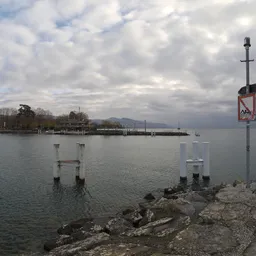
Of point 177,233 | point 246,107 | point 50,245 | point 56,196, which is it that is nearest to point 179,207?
point 177,233

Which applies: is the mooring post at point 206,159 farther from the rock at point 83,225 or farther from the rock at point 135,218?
the rock at point 83,225

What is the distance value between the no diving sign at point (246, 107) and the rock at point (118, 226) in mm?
5692

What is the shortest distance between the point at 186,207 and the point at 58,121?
150576mm

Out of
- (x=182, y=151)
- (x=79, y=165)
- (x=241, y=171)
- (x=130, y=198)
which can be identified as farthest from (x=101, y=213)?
(x=241, y=171)

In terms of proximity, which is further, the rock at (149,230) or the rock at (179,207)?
the rock at (179,207)

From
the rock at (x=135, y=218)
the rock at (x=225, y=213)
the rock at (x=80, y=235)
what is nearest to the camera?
the rock at (x=225, y=213)

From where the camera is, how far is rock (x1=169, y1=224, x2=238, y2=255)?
17.5ft

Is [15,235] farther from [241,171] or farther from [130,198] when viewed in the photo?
[241,171]

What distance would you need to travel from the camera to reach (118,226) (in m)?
8.54

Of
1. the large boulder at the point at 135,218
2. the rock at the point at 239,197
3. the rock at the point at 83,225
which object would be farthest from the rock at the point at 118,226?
the rock at the point at 239,197

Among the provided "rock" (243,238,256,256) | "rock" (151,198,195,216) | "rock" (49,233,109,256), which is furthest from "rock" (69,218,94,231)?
"rock" (243,238,256,256)

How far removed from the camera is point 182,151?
1730 centimetres

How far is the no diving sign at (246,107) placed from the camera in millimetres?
8597

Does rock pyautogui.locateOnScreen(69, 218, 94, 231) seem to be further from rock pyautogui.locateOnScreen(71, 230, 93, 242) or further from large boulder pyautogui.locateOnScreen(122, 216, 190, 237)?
large boulder pyautogui.locateOnScreen(122, 216, 190, 237)
